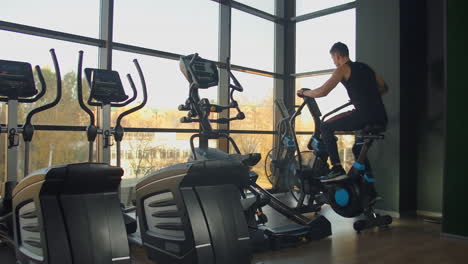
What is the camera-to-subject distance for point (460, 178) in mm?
3303

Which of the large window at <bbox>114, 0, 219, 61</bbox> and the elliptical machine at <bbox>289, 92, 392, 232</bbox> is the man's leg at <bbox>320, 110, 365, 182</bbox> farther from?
the large window at <bbox>114, 0, 219, 61</bbox>

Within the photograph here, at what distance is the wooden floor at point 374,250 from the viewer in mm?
2717

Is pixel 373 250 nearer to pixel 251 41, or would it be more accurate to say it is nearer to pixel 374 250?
pixel 374 250

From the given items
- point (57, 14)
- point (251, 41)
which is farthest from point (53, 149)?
point (251, 41)

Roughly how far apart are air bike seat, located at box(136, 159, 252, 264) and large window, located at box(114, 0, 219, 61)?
269cm

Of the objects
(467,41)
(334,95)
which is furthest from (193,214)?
(334,95)

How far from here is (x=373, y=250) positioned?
3.01 meters

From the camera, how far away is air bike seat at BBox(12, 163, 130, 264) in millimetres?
1790

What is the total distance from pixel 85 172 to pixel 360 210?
2640 mm

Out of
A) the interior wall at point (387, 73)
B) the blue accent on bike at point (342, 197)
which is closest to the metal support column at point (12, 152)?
the blue accent on bike at point (342, 197)

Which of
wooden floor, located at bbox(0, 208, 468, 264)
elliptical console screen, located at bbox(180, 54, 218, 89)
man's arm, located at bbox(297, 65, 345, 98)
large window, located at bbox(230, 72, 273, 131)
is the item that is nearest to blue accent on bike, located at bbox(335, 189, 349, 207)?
wooden floor, located at bbox(0, 208, 468, 264)

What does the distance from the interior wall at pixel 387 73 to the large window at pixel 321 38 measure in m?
0.87

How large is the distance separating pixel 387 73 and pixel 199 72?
95.2 inches

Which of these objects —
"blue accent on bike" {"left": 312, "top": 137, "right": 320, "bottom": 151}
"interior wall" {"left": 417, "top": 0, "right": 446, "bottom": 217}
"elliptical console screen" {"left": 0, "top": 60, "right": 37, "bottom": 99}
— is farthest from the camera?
"interior wall" {"left": 417, "top": 0, "right": 446, "bottom": 217}
